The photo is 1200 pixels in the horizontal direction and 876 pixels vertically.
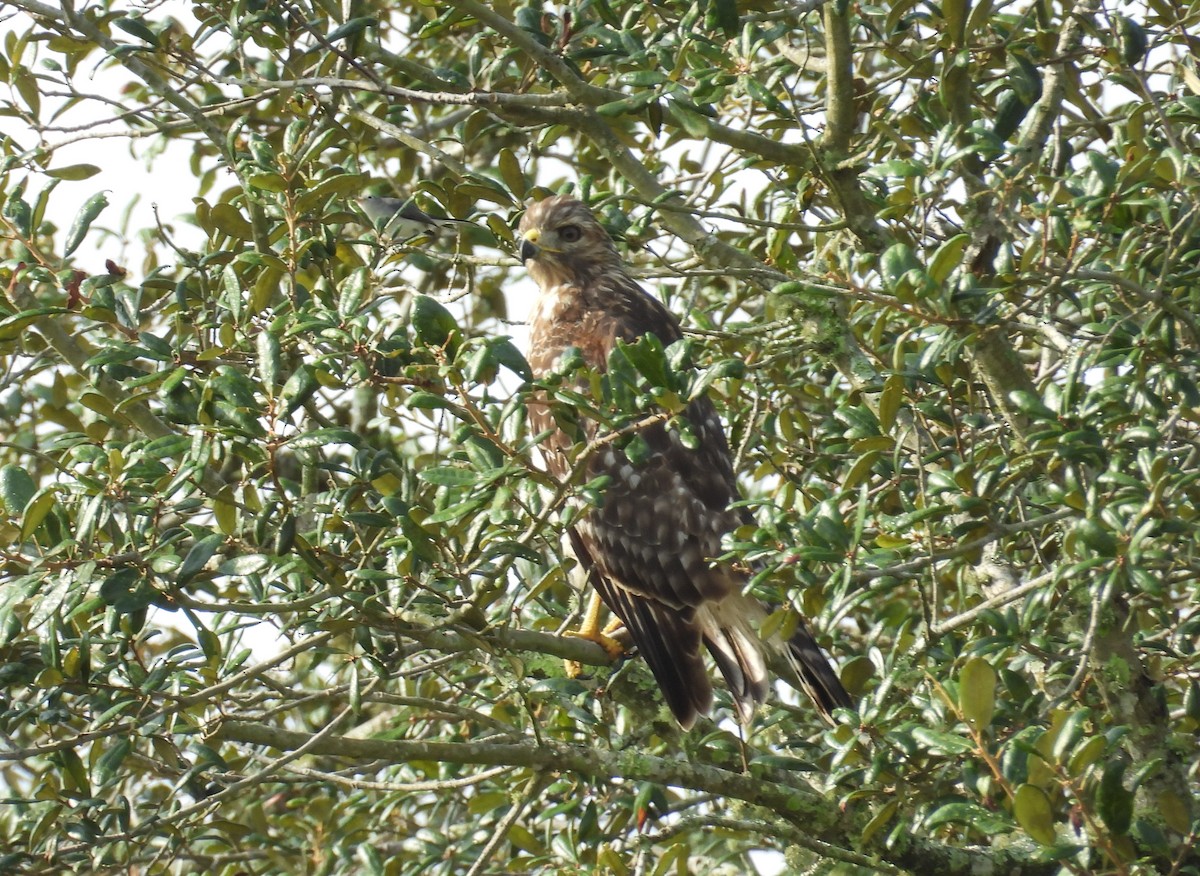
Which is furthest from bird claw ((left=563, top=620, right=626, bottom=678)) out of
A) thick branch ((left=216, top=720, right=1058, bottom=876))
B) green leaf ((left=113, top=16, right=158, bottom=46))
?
green leaf ((left=113, top=16, right=158, bottom=46))

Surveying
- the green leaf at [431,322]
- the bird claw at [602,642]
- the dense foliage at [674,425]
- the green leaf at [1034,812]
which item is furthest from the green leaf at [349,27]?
the green leaf at [1034,812]

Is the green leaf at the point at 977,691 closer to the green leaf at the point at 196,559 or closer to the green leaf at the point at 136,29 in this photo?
the green leaf at the point at 196,559

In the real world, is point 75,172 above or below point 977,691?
above

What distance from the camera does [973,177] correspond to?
11.0 ft

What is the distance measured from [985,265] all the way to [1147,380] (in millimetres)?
676

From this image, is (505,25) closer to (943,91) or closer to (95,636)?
(943,91)

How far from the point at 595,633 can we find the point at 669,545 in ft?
1.77

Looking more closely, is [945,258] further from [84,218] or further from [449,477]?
[84,218]

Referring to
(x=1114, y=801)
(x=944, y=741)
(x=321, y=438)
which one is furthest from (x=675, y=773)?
(x=321, y=438)

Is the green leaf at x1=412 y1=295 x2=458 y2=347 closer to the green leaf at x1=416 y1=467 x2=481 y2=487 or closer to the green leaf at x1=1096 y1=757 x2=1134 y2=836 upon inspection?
the green leaf at x1=416 y1=467 x2=481 y2=487

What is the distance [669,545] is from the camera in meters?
4.65

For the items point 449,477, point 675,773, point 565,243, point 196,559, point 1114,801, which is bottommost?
point 1114,801

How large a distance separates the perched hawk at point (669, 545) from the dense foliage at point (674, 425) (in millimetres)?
130

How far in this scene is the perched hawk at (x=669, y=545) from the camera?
13.7ft
